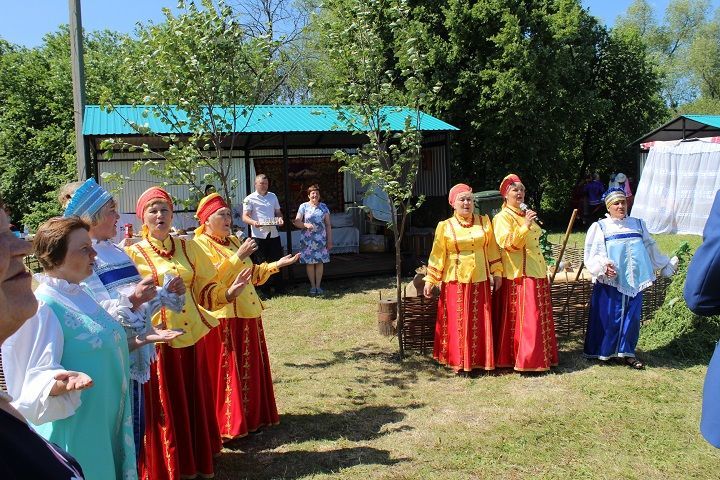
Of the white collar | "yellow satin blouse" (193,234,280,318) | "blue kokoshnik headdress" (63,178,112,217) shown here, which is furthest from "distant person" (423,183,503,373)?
the white collar

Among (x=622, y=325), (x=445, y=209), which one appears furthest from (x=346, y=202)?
(x=622, y=325)

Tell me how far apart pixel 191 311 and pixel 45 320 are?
150 centimetres

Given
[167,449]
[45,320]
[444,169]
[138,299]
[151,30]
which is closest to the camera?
[45,320]

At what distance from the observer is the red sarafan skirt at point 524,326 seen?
585cm

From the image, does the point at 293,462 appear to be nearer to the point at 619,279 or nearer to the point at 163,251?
the point at 163,251

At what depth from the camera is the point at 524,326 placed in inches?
232

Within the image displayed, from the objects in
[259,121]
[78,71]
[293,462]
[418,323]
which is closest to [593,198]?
[259,121]

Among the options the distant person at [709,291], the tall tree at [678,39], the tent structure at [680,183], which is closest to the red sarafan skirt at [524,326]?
the distant person at [709,291]

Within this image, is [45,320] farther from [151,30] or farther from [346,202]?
[346,202]

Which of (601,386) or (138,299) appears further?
(601,386)

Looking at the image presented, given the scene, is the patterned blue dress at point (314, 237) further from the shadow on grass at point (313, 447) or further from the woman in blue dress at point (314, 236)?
the shadow on grass at point (313, 447)

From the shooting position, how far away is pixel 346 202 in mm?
14188

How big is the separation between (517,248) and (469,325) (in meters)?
0.87

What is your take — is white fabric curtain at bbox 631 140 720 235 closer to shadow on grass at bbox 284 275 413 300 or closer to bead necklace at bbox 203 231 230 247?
shadow on grass at bbox 284 275 413 300
